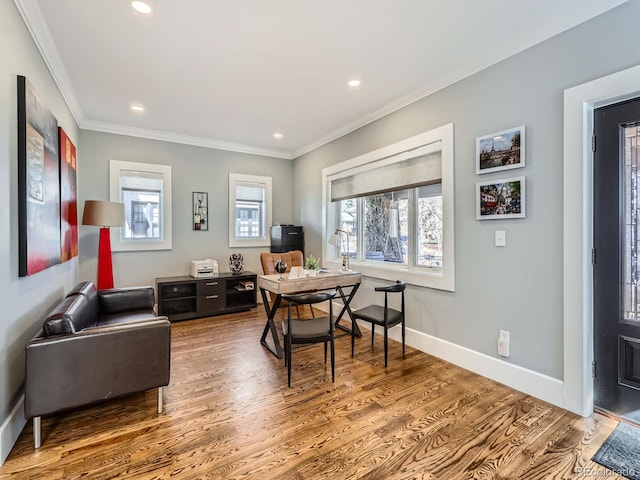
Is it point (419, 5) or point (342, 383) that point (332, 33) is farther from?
point (342, 383)

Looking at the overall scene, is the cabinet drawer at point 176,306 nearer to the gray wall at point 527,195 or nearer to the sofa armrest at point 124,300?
the sofa armrest at point 124,300

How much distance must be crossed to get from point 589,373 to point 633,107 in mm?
1797

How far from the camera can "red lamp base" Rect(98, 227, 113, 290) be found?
3.86m

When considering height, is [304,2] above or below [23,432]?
above

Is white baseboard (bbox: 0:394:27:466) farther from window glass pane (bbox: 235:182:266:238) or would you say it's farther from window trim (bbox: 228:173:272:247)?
window glass pane (bbox: 235:182:266:238)

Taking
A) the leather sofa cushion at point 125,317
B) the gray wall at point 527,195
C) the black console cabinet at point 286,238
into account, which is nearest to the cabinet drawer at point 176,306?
the leather sofa cushion at point 125,317

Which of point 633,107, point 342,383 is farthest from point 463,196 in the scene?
point 342,383

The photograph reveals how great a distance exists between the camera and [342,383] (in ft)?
8.64

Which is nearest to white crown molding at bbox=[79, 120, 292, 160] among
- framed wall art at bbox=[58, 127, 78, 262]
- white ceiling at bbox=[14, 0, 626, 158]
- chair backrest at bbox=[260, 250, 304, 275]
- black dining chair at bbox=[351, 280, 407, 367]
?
white ceiling at bbox=[14, 0, 626, 158]

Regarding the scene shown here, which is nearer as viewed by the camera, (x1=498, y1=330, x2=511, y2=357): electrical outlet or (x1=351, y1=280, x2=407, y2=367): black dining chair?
(x1=498, y1=330, x2=511, y2=357): electrical outlet

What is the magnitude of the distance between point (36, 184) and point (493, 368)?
3.89 meters

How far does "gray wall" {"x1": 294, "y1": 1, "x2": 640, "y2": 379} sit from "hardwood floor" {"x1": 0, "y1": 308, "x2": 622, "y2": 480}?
48 centimetres

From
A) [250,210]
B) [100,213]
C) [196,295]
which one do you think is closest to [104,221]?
[100,213]

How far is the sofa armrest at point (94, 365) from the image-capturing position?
182 cm
